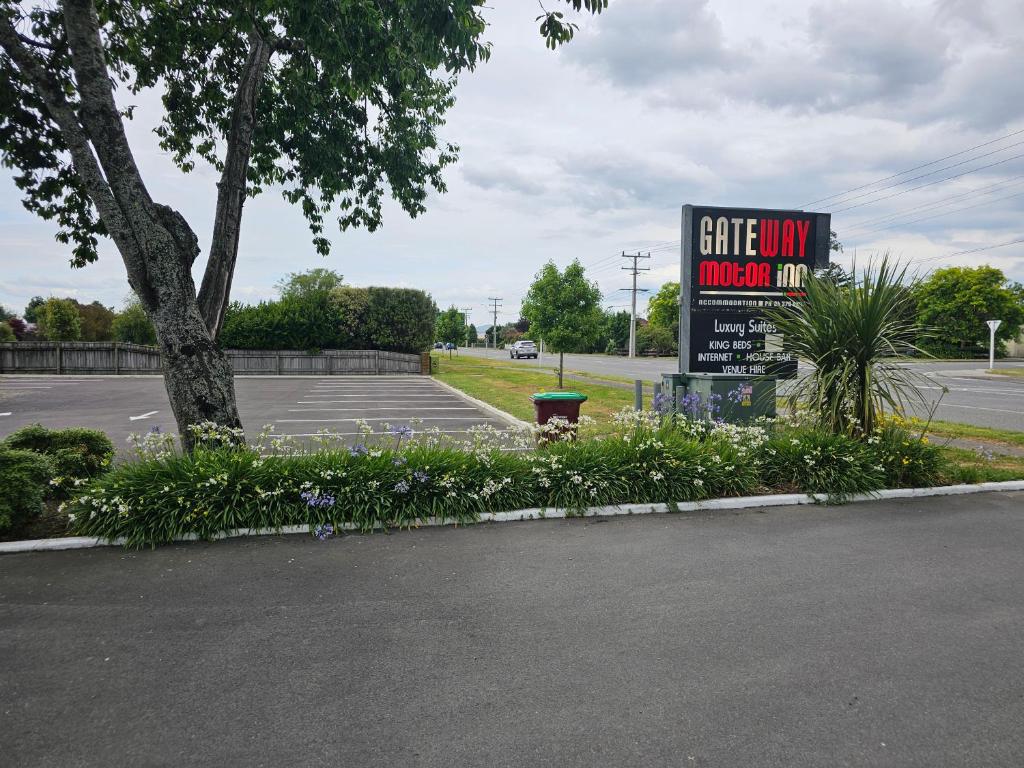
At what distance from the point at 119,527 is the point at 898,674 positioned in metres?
5.25

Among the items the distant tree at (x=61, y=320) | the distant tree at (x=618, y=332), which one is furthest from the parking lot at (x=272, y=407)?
the distant tree at (x=618, y=332)

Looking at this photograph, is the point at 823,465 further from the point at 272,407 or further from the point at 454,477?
the point at 272,407

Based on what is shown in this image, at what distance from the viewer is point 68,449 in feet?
19.1

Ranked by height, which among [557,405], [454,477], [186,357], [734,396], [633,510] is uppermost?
[186,357]

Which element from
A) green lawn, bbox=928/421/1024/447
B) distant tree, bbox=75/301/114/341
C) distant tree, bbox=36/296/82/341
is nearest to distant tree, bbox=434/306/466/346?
distant tree, bbox=75/301/114/341

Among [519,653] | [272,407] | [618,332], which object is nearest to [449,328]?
[618,332]

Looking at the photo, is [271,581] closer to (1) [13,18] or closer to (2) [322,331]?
(1) [13,18]

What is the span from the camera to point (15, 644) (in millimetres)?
3260

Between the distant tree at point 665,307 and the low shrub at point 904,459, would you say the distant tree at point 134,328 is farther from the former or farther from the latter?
the distant tree at point 665,307

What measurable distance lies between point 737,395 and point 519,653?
5762mm

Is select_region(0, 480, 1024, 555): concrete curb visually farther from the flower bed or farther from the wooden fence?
the wooden fence

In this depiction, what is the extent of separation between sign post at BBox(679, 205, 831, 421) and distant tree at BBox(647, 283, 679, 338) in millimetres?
→ 74578

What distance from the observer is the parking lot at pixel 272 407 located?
40.2 ft

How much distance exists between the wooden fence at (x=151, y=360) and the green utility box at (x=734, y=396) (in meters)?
24.4
